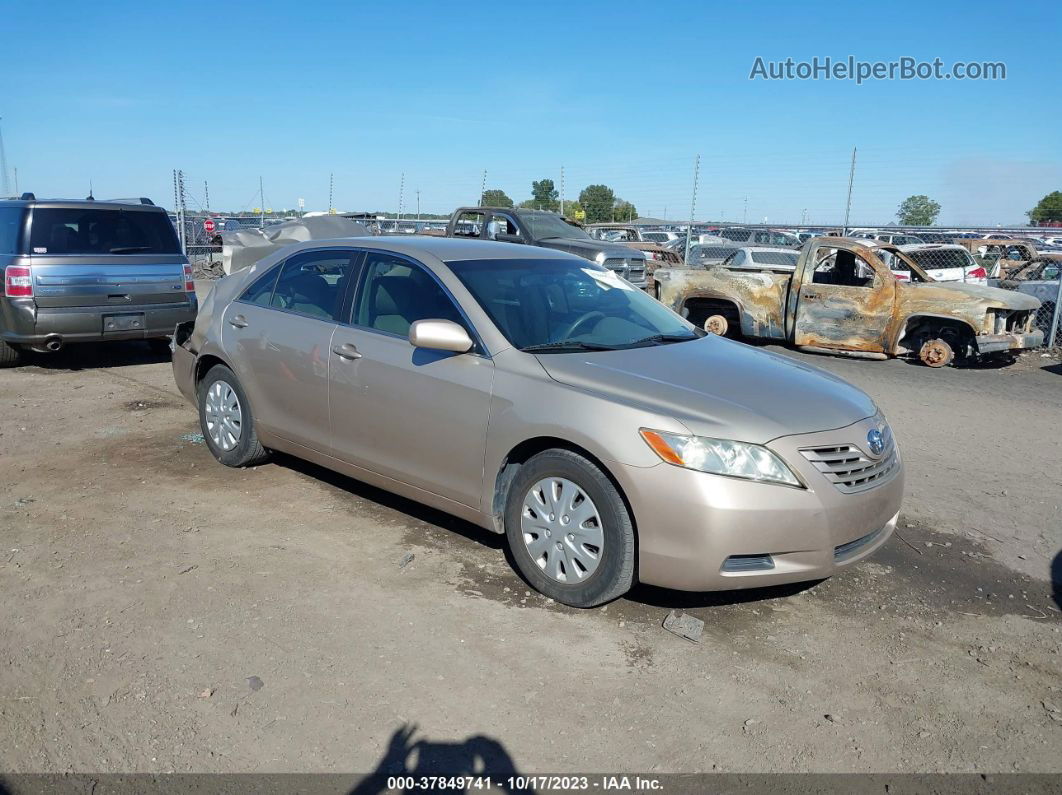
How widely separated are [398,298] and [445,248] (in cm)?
43

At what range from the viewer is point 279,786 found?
109 inches

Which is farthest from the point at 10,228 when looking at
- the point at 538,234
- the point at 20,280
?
the point at 538,234

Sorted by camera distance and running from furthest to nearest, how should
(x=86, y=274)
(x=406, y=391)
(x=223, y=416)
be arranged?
1. (x=86, y=274)
2. (x=223, y=416)
3. (x=406, y=391)

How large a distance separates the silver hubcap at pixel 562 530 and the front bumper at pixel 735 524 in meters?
0.23

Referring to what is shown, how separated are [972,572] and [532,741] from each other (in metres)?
2.93

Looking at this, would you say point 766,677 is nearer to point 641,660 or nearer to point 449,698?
point 641,660

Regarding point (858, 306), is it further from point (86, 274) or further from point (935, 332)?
point (86, 274)

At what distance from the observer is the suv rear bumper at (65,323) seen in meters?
8.76

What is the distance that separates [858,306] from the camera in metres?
11.9

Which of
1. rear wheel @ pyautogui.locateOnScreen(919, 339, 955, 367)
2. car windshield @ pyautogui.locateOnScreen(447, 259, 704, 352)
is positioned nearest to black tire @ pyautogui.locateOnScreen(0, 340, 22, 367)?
car windshield @ pyautogui.locateOnScreen(447, 259, 704, 352)

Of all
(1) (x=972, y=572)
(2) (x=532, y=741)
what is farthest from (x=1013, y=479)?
(2) (x=532, y=741)

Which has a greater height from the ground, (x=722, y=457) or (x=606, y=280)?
(x=606, y=280)

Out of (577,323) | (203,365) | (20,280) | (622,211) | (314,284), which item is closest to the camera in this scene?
(577,323)

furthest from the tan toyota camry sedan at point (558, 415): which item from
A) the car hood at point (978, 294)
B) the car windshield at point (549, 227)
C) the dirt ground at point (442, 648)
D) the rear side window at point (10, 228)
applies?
the car windshield at point (549, 227)
